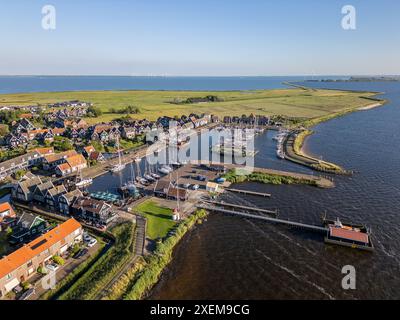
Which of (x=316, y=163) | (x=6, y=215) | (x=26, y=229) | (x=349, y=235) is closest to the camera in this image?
(x=349, y=235)

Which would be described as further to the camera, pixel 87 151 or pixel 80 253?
pixel 87 151

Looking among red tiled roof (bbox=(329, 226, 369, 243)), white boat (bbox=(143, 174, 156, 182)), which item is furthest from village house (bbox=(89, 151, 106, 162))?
red tiled roof (bbox=(329, 226, 369, 243))

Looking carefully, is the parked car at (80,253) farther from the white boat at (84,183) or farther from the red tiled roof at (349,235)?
the red tiled roof at (349,235)

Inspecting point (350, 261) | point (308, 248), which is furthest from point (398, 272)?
point (308, 248)

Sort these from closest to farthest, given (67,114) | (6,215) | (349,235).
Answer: (349,235) < (6,215) < (67,114)

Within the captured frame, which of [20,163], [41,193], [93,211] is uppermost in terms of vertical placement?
Result: [20,163]

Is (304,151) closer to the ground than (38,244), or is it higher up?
higher up

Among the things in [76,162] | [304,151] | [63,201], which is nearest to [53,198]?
[63,201]

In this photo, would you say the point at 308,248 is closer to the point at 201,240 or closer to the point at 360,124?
the point at 201,240

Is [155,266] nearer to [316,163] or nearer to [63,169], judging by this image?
[63,169]
